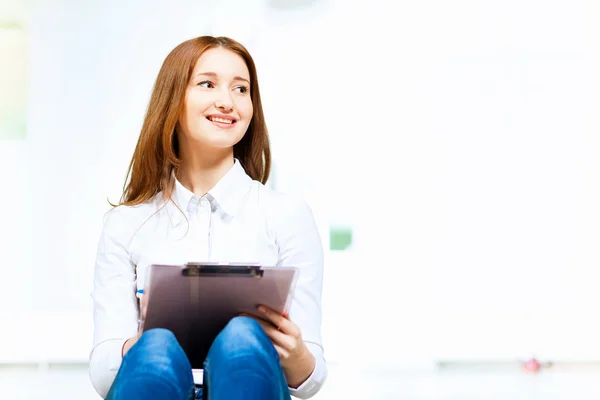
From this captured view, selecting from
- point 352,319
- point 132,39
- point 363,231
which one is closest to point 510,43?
point 363,231

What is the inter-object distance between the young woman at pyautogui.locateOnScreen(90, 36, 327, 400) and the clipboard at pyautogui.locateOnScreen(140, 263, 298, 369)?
0.19 meters

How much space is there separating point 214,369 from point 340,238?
143 cm

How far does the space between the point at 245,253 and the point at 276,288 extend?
368 millimetres

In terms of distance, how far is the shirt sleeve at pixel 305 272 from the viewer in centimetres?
169

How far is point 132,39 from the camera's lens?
8.89 ft

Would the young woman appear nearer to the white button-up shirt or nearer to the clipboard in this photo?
the white button-up shirt

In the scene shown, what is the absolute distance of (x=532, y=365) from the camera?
285 cm

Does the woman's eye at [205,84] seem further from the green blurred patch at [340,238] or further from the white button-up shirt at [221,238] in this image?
the green blurred patch at [340,238]

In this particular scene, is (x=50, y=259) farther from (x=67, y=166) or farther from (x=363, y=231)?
(x=363, y=231)

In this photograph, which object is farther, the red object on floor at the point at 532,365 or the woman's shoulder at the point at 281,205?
the red object on floor at the point at 532,365

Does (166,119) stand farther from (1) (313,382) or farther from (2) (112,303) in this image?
(1) (313,382)

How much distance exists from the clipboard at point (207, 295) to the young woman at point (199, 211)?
0.19m

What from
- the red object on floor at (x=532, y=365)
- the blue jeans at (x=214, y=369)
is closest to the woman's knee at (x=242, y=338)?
the blue jeans at (x=214, y=369)

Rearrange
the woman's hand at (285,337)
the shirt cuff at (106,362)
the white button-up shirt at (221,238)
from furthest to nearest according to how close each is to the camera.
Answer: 1. the white button-up shirt at (221,238)
2. the shirt cuff at (106,362)
3. the woman's hand at (285,337)
